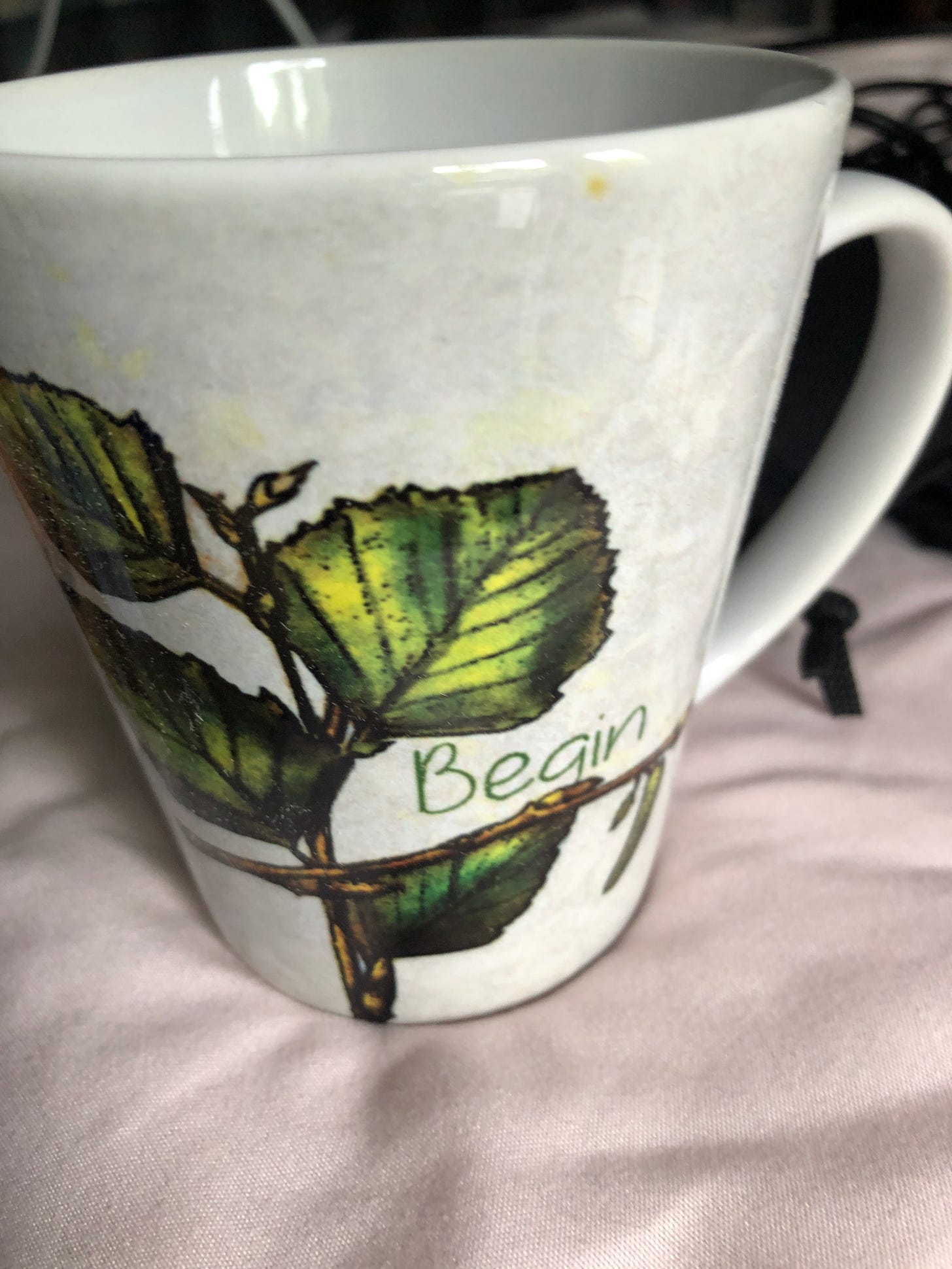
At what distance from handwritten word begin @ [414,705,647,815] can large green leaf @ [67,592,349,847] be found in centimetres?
2

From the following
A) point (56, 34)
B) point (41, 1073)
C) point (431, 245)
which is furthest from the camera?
point (56, 34)

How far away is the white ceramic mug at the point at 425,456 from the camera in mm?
132

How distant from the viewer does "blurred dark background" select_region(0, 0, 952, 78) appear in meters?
0.56

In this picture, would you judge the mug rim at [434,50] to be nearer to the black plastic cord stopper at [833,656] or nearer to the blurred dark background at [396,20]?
the black plastic cord stopper at [833,656]

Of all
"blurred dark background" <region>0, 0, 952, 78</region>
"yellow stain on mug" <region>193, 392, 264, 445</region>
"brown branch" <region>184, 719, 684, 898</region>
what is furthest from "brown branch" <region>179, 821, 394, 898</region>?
"blurred dark background" <region>0, 0, 952, 78</region>

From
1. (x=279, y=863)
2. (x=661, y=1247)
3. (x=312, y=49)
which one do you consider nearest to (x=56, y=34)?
(x=312, y=49)

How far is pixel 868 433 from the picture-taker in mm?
269

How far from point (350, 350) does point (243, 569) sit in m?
0.04

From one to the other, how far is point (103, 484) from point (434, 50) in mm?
200

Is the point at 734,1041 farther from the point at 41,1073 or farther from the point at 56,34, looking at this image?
the point at 56,34

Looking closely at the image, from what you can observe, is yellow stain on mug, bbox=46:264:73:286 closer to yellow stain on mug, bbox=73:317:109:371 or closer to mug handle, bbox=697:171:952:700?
yellow stain on mug, bbox=73:317:109:371

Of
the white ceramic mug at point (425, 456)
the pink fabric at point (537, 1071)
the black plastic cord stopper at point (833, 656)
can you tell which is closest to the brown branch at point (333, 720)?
the white ceramic mug at point (425, 456)

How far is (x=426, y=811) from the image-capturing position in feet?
0.68

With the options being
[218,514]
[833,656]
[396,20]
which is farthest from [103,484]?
[396,20]
